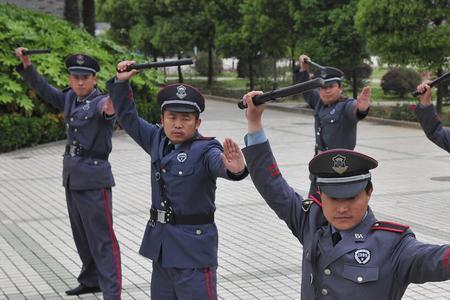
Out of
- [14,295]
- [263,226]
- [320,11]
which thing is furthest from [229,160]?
[320,11]

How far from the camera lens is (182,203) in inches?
183

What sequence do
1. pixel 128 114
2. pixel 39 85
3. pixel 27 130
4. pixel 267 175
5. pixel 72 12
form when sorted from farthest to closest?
pixel 72 12 < pixel 27 130 < pixel 39 85 < pixel 128 114 < pixel 267 175

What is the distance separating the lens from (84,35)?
1983 centimetres

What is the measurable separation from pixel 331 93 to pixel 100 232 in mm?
3061

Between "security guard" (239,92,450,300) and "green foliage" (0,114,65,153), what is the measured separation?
13.2m

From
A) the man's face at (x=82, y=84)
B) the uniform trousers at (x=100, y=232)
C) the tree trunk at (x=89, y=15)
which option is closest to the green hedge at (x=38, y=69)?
the tree trunk at (x=89, y=15)

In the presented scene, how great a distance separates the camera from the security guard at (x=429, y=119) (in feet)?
17.4

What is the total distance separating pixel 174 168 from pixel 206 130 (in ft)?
49.6

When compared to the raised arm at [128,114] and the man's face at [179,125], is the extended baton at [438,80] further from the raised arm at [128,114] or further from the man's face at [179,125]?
the raised arm at [128,114]

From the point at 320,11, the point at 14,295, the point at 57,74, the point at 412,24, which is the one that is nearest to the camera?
the point at 14,295

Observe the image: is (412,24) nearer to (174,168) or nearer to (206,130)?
(206,130)

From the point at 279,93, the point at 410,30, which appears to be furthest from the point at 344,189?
the point at 410,30

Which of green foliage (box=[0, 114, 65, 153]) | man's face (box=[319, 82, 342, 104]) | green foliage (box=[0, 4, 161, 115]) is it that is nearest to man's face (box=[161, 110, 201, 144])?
man's face (box=[319, 82, 342, 104])

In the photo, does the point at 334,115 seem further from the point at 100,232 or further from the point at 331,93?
the point at 100,232
